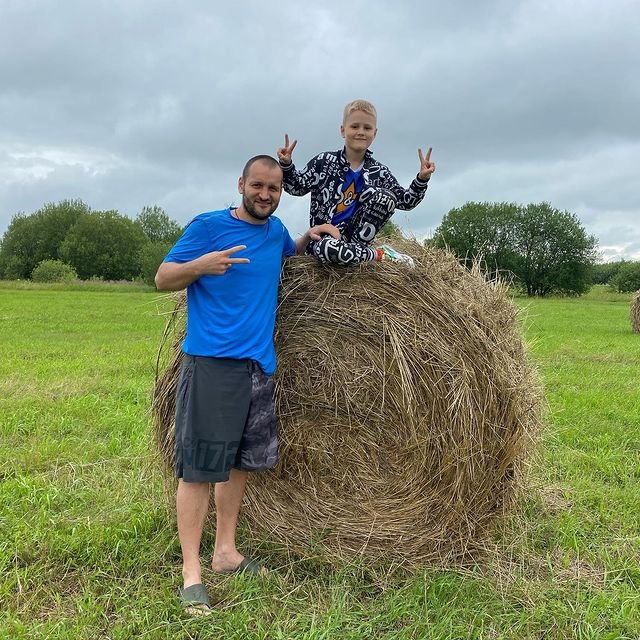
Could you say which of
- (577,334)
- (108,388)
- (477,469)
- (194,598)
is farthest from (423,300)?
(577,334)

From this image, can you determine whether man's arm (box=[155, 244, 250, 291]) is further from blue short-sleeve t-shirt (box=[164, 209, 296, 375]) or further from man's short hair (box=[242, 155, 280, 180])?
man's short hair (box=[242, 155, 280, 180])

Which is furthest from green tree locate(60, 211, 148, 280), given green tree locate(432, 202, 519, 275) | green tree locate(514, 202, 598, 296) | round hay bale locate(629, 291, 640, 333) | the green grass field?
the green grass field

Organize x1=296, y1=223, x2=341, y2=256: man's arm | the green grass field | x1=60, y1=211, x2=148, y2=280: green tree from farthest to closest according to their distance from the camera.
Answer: x1=60, y1=211, x2=148, y2=280: green tree
x1=296, y1=223, x2=341, y2=256: man's arm
the green grass field

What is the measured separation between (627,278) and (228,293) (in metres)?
72.1

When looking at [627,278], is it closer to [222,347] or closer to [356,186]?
[356,186]

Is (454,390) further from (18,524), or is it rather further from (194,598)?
(18,524)

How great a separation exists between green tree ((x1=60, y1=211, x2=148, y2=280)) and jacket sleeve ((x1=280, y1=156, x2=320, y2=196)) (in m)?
67.9

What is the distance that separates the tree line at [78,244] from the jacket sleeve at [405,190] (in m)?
63.9

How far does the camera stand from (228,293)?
9.61 ft

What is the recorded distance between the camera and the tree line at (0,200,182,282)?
225ft

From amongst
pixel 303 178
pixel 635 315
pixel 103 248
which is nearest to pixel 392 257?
pixel 303 178

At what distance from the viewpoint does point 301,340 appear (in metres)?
3.45

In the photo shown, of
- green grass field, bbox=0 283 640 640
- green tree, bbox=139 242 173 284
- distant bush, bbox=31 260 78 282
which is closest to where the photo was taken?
green grass field, bbox=0 283 640 640

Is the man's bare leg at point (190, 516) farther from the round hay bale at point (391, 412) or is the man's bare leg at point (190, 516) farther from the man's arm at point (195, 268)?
the man's arm at point (195, 268)
